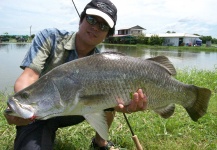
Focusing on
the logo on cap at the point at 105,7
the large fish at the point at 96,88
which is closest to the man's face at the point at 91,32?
the logo on cap at the point at 105,7

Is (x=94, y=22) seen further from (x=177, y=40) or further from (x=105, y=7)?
(x=177, y=40)

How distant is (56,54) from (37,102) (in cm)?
103

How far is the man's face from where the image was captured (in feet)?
10.3

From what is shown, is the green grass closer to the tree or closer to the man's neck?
the man's neck

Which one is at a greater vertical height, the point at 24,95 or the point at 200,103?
the point at 24,95

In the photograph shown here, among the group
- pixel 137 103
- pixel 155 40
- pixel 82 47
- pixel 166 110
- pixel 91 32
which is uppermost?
pixel 91 32

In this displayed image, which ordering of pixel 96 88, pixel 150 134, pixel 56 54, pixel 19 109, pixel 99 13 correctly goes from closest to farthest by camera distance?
pixel 19 109, pixel 96 88, pixel 99 13, pixel 56 54, pixel 150 134

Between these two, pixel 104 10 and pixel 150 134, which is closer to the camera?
pixel 104 10

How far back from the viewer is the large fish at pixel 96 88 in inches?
94.4

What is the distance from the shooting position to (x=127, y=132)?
14.2 feet

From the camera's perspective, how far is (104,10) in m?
3.13

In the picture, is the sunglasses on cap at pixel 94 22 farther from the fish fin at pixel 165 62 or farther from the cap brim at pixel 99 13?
the fish fin at pixel 165 62

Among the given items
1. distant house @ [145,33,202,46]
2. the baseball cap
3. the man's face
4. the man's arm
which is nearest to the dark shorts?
the man's arm

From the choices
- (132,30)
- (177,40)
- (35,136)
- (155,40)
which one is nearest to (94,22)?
(35,136)
